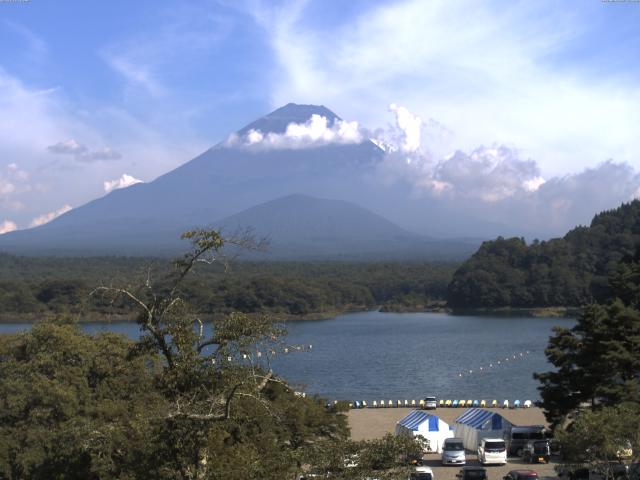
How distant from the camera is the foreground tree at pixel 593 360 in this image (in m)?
13.7

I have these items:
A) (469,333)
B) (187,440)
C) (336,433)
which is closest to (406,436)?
(187,440)

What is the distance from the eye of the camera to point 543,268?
193 ft

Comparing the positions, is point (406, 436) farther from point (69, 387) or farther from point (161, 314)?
point (69, 387)

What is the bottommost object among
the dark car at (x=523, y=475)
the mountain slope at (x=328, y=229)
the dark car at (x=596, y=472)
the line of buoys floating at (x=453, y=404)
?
the line of buoys floating at (x=453, y=404)

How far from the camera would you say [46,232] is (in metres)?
189

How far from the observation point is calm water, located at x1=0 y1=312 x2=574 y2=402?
25.7 m

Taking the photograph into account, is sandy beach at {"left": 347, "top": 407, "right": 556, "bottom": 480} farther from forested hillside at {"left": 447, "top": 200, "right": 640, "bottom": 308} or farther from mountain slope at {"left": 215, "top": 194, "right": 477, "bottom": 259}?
mountain slope at {"left": 215, "top": 194, "right": 477, "bottom": 259}

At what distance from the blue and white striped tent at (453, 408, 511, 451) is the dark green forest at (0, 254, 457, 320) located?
25.4 metres

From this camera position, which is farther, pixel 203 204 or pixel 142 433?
pixel 203 204

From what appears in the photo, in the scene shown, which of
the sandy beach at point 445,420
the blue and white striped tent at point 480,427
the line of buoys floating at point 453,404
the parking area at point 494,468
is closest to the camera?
the parking area at point 494,468

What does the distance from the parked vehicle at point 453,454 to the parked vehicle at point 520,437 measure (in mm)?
1216

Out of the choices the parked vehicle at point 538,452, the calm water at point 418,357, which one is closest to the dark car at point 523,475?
the parked vehicle at point 538,452

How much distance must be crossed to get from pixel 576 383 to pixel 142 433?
31.9 feet

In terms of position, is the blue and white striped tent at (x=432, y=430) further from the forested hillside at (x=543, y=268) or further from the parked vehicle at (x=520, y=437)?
the forested hillside at (x=543, y=268)
